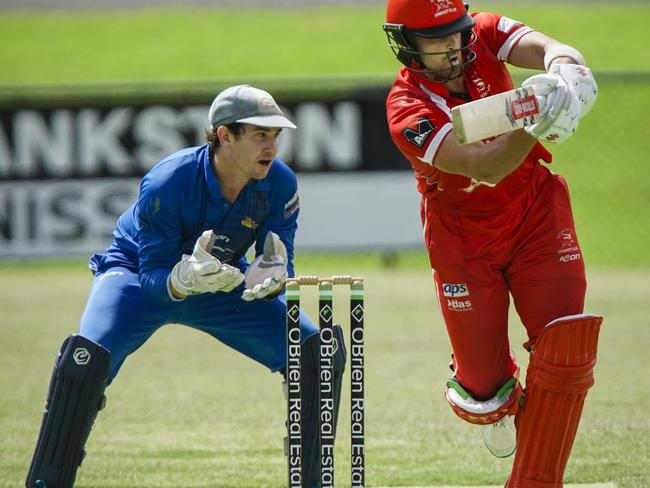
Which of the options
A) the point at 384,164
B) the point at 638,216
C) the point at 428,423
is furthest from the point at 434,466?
the point at 638,216

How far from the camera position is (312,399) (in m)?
4.65

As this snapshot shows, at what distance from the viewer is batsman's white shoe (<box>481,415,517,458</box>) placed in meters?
4.87

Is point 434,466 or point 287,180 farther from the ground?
point 287,180

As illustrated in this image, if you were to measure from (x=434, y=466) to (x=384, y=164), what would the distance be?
6.06m

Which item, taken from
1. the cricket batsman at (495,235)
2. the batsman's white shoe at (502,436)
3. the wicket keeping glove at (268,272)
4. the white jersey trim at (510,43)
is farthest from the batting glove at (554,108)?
the batsman's white shoe at (502,436)

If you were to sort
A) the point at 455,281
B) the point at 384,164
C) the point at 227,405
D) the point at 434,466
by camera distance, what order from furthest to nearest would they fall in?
the point at 384,164 < the point at 227,405 < the point at 434,466 < the point at 455,281

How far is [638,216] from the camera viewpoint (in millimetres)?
14242

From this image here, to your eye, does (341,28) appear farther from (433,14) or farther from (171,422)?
(433,14)

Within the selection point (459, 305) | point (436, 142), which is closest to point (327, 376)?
point (459, 305)

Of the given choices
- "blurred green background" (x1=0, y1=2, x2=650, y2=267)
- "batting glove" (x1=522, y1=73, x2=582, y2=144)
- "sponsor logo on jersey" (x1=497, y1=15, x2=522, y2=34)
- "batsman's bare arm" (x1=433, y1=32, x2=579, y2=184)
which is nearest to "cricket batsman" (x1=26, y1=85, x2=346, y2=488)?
"batsman's bare arm" (x1=433, y1=32, x2=579, y2=184)

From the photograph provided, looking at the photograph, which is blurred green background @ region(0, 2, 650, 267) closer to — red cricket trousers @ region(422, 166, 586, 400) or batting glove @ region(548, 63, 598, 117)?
red cricket trousers @ region(422, 166, 586, 400)

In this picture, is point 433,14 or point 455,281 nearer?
point 433,14

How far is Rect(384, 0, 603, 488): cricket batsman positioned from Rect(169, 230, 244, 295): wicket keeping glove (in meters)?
0.78

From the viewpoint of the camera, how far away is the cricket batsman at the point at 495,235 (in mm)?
4223
